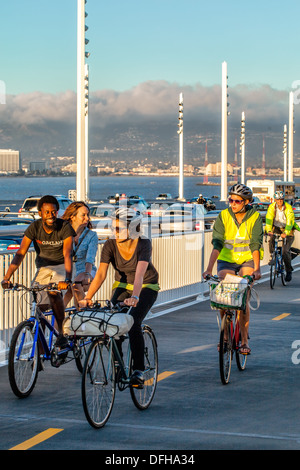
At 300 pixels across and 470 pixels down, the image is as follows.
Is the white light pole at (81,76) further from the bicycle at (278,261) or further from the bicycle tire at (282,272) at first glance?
the bicycle tire at (282,272)

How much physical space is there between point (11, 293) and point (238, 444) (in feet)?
14.1

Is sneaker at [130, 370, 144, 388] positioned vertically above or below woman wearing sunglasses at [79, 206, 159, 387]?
below

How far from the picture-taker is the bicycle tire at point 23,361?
8.12 m

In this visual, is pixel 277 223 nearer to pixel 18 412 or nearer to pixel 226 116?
pixel 18 412

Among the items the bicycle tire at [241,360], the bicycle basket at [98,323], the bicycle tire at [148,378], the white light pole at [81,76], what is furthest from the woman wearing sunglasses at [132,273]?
the white light pole at [81,76]

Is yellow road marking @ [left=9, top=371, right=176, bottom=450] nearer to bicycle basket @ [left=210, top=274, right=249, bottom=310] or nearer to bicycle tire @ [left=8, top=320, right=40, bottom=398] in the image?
bicycle tire @ [left=8, top=320, right=40, bottom=398]

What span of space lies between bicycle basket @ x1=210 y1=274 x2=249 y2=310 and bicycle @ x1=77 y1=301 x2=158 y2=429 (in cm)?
130

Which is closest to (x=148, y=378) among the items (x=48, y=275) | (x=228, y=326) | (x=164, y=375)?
(x=228, y=326)

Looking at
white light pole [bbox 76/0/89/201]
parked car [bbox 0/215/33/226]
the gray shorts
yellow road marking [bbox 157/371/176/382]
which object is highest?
white light pole [bbox 76/0/89/201]

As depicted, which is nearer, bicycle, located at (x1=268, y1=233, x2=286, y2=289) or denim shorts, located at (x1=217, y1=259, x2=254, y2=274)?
denim shorts, located at (x1=217, y1=259, x2=254, y2=274)

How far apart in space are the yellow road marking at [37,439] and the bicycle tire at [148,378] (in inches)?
34.6

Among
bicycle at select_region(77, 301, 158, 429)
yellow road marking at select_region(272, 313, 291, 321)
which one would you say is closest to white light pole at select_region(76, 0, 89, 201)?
yellow road marking at select_region(272, 313, 291, 321)

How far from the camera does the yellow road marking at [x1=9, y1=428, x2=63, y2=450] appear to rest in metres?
6.59

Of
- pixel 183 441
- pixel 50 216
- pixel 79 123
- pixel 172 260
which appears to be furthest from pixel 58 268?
pixel 79 123
